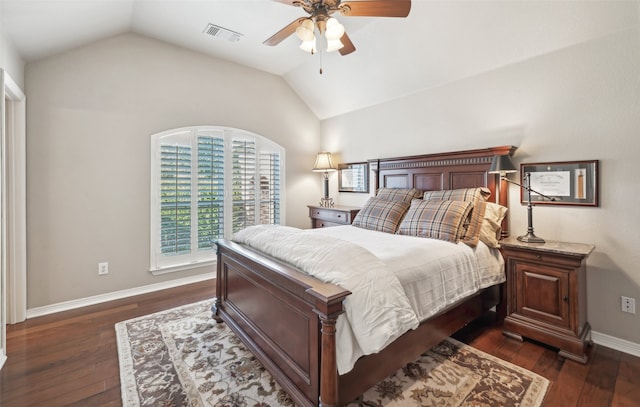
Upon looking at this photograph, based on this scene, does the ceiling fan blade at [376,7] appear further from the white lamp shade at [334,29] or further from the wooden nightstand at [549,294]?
the wooden nightstand at [549,294]

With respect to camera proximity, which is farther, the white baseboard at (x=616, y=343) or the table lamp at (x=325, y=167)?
the table lamp at (x=325, y=167)

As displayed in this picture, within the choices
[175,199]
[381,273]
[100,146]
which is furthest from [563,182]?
[100,146]

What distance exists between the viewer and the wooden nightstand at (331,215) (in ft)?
13.0

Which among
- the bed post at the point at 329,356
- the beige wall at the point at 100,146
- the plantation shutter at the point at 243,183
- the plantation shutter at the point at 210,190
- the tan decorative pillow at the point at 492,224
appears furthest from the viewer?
the plantation shutter at the point at 243,183

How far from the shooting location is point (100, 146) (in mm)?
3164

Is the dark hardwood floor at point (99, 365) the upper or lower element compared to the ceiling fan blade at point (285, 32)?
lower

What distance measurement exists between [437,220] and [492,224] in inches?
21.4

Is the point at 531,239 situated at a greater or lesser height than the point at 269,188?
lesser

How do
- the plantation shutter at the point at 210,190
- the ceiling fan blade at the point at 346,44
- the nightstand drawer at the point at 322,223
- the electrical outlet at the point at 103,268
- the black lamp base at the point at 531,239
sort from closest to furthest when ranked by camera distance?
the ceiling fan blade at the point at 346,44 < the black lamp base at the point at 531,239 < the electrical outlet at the point at 103,268 < the plantation shutter at the point at 210,190 < the nightstand drawer at the point at 322,223

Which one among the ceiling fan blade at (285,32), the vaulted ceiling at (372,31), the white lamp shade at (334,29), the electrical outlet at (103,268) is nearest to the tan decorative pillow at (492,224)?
the vaulted ceiling at (372,31)

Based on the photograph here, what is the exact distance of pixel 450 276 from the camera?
208 centimetres

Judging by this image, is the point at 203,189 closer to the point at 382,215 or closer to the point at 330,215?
the point at 330,215

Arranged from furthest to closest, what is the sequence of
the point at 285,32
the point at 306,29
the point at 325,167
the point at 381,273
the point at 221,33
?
the point at 325,167, the point at 221,33, the point at 285,32, the point at 306,29, the point at 381,273

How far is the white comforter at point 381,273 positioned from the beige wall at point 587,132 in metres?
0.73
